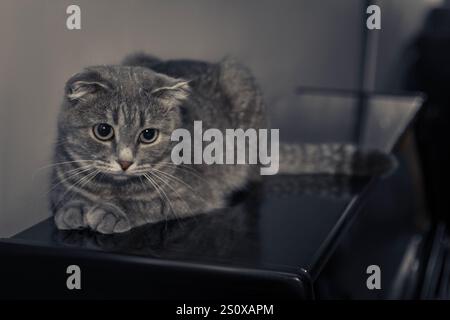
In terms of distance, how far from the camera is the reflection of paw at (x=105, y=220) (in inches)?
35.8

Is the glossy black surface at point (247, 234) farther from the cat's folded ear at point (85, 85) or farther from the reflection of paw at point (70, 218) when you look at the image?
the cat's folded ear at point (85, 85)

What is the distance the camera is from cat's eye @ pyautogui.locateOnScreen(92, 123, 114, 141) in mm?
877

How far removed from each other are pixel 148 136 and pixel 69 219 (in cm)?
16

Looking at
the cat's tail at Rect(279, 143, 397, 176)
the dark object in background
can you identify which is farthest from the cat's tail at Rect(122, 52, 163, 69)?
the dark object in background

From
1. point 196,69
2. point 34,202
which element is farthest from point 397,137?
point 34,202

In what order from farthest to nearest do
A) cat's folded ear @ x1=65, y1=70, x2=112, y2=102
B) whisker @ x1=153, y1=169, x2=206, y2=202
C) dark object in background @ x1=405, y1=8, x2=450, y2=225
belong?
dark object in background @ x1=405, y1=8, x2=450, y2=225 < whisker @ x1=153, y1=169, x2=206, y2=202 < cat's folded ear @ x1=65, y1=70, x2=112, y2=102

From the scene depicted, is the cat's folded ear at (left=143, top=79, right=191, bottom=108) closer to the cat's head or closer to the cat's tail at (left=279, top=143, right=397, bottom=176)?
the cat's head

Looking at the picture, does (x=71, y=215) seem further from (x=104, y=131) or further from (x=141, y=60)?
(x=141, y=60)

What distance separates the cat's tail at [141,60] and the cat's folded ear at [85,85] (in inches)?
2.1

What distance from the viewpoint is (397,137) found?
151 centimetres

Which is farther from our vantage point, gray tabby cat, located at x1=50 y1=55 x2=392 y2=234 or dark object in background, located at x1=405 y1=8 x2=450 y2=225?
dark object in background, located at x1=405 y1=8 x2=450 y2=225

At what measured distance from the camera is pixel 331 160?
130cm

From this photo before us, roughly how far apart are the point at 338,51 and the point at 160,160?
2.95ft

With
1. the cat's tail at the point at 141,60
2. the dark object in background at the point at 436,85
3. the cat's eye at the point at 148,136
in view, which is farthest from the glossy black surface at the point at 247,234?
the dark object in background at the point at 436,85
